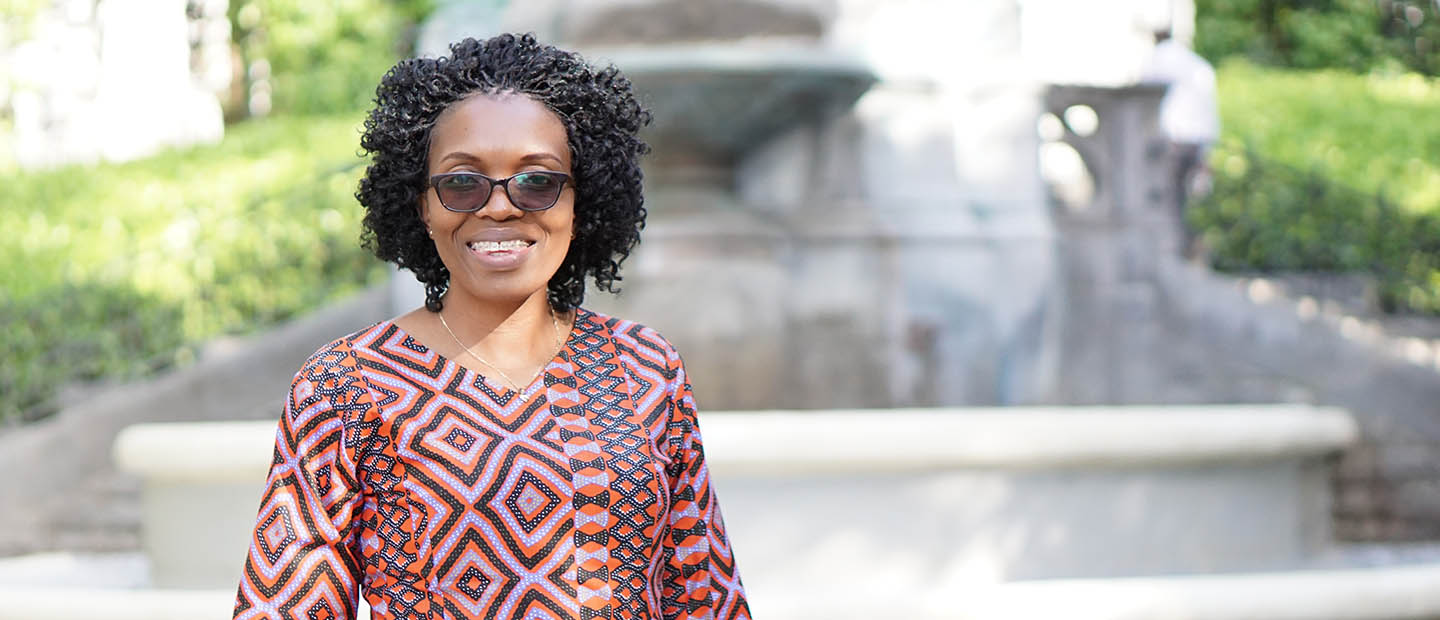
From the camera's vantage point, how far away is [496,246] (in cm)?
194

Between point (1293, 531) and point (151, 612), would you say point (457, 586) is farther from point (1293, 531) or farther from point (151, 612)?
point (1293, 531)

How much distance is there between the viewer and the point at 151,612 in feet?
12.4

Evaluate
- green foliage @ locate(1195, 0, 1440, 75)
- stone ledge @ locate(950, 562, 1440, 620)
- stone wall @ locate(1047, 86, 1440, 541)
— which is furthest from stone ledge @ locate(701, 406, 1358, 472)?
green foliage @ locate(1195, 0, 1440, 75)

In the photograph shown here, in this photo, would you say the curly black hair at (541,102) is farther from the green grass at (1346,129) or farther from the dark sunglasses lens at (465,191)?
the green grass at (1346,129)

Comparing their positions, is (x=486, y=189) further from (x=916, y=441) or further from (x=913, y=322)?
(x=913, y=322)

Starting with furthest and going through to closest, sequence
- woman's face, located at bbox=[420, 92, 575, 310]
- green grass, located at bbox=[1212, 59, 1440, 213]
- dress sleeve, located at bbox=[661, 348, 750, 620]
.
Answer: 1. green grass, located at bbox=[1212, 59, 1440, 213]
2. dress sleeve, located at bbox=[661, 348, 750, 620]
3. woman's face, located at bbox=[420, 92, 575, 310]

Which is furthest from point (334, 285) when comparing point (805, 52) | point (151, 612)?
point (151, 612)

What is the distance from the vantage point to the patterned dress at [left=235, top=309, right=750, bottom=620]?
1835 mm

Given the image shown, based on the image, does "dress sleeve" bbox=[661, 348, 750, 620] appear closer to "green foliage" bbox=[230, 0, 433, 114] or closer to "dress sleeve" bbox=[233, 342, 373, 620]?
"dress sleeve" bbox=[233, 342, 373, 620]

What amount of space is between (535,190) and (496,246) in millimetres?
93

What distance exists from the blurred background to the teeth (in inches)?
79.2

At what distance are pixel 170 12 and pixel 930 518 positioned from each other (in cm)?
1436

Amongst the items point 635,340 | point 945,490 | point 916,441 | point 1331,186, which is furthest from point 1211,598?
point 1331,186

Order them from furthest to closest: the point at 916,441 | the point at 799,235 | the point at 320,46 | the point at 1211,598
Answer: the point at 320,46, the point at 799,235, the point at 916,441, the point at 1211,598
